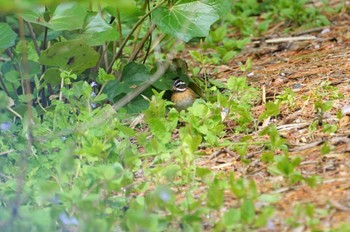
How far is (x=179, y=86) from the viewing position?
191 inches

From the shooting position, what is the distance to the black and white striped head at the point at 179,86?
4822 mm

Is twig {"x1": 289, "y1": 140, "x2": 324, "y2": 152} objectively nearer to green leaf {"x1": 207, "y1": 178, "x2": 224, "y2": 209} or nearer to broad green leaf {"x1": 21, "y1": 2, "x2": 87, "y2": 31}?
green leaf {"x1": 207, "y1": 178, "x2": 224, "y2": 209}

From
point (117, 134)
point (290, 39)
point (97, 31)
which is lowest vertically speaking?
point (290, 39)

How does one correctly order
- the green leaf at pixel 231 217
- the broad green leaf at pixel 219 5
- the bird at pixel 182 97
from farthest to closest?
the bird at pixel 182 97 → the broad green leaf at pixel 219 5 → the green leaf at pixel 231 217

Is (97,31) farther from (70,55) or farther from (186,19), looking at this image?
(186,19)

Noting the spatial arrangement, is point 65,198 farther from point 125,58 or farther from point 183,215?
point 125,58

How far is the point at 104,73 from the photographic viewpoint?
15.1 ft

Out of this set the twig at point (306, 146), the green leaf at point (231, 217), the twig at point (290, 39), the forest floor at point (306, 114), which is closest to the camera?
the green leaf at point (231, 217)

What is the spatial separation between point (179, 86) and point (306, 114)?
80 centimetres

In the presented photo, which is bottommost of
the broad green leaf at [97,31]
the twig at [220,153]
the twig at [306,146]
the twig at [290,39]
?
the twig at [290,39]

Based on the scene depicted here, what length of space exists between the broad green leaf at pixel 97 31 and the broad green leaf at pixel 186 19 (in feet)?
0.79

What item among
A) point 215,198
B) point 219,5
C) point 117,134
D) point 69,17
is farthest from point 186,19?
point 215,198

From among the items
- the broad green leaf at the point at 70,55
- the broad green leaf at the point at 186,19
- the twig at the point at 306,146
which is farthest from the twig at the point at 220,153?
the broad green leaf at the point at 70,55

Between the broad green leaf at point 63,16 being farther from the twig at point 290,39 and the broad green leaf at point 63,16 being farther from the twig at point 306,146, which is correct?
the twig at point 290,39
